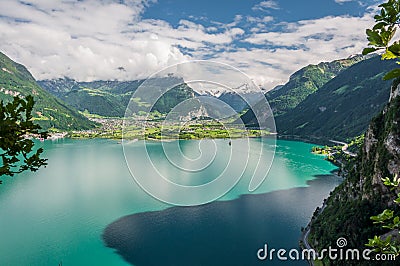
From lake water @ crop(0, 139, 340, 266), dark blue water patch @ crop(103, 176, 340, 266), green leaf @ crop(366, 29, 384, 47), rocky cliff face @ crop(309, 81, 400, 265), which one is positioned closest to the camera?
green leaf @ crop(366, 29, 384, 47)

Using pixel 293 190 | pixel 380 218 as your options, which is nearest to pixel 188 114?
pixel 380 218

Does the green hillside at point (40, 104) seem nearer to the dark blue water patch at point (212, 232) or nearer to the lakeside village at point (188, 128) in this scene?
the dark blue water patch at point (212, 232)

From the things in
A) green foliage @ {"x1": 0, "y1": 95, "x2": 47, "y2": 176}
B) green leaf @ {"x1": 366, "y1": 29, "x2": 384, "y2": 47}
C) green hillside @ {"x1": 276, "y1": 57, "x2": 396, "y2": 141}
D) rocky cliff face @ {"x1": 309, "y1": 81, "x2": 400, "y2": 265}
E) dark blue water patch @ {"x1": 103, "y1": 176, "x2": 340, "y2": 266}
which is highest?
green hillside @ {"x1": 276, "y1": 57, "x2": 396, "y2": 141}

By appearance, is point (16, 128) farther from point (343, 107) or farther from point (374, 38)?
point (343, 107)

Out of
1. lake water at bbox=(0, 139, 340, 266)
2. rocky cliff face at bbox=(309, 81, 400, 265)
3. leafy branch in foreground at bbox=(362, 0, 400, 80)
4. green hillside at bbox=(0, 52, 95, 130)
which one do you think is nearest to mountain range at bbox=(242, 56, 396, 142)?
lake water at bbox=(0, 139, 340, 266)

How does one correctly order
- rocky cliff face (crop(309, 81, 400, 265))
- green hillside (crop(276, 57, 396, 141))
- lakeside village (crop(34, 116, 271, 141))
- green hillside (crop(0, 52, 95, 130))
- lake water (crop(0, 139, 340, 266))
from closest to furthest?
lakeside village (crop(34, 116, 271, 141)), rocky cliff face (crop(309, 81, 400, 265)), lake water (crop(0, 139, 340, 266)), green hillside (crop(276, 57, 396, 141)), green hillside (crop(0, 52, 95, 130))

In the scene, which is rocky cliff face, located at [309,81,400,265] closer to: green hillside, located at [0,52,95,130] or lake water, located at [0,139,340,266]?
lake water, located at [0,139,340,266]
